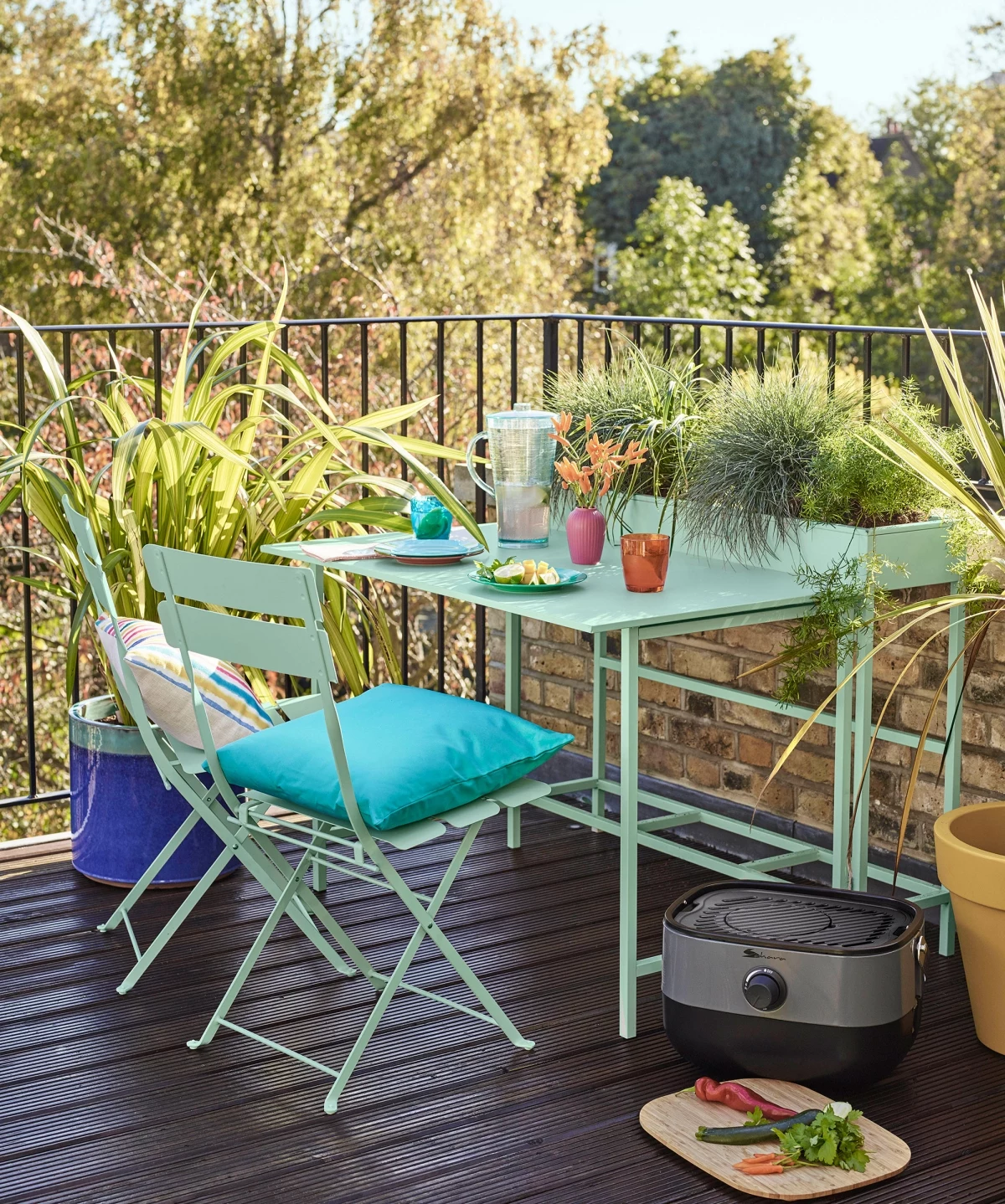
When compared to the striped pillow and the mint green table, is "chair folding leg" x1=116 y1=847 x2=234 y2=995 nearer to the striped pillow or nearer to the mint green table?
the striped pillow

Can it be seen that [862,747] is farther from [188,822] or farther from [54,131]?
[54,131]

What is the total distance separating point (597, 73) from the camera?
13297 mm

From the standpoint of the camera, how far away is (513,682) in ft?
11.8

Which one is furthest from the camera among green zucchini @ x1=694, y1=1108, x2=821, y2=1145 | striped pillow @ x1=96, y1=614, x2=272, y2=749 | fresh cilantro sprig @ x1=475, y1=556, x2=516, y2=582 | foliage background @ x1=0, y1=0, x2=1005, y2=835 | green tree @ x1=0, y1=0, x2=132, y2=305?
green tree @ x1=0, y1=0, x2=132, y2=305

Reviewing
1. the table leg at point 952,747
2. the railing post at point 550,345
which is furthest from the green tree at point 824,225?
the table leg at point 952,747

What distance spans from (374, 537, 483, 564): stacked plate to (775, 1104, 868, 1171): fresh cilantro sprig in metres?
1.25

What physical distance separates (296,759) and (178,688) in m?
0.32

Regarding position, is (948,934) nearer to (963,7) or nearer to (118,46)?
(118,46)

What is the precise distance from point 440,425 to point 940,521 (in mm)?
1681

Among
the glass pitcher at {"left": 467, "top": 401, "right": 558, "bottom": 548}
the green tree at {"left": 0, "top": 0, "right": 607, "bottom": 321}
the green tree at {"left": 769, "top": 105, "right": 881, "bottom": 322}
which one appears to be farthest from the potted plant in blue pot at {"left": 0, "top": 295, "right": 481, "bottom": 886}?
the green tree at {"left": 769, "top": 105, "right": 881, "bottom": 322}

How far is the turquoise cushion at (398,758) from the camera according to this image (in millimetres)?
2316

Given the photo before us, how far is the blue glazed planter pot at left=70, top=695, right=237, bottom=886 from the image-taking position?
3148 millimetres

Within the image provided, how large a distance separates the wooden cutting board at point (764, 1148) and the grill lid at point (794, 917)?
0.82 ft

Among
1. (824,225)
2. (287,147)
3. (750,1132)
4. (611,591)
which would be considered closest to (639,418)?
(611,591)
